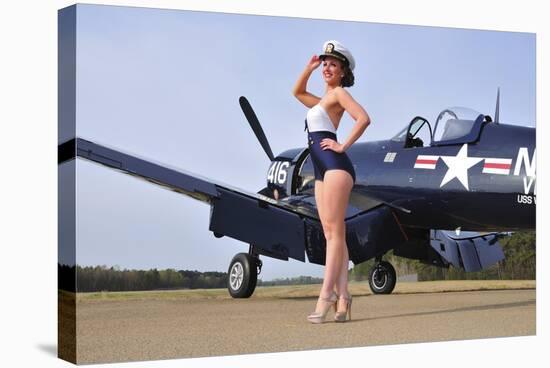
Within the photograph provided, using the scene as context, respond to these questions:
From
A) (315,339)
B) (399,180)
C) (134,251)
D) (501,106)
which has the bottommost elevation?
(315,339)

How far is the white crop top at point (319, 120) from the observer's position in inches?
453

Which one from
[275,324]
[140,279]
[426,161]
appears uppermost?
[426,161]

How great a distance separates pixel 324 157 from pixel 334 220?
27.9 inches

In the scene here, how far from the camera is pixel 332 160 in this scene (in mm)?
11461

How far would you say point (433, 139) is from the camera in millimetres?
12836

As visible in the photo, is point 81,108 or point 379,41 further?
point 379,41

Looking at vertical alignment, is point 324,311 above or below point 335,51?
below

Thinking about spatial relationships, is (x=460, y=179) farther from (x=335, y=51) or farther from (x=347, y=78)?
(x=335, y=51)

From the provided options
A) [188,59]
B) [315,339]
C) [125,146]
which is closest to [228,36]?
[188,59]

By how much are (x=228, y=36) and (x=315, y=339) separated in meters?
3.46

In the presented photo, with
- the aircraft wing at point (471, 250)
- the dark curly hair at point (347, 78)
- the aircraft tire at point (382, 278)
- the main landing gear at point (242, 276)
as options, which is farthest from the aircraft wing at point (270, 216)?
the dark curly hair at point (347, 78)

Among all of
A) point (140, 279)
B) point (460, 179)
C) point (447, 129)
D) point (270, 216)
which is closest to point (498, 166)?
point (460, 179)

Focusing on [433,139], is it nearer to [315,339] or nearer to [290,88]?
[290,88]

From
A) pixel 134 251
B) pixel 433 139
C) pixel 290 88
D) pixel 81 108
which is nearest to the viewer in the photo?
pixel 81 108
